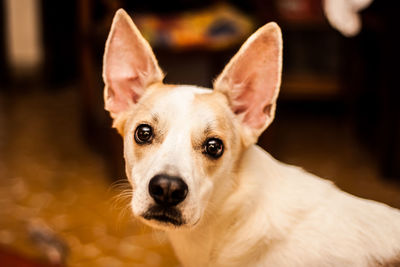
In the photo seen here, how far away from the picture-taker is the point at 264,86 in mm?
1003

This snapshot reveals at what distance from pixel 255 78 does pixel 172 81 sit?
1.70 ft

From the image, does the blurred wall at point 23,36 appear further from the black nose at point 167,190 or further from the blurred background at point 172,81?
the black nose at point 167,190

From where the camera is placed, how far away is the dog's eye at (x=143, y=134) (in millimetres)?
1024

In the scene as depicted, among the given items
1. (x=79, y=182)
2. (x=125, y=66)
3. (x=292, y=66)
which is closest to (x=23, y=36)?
(x=79, y=182)

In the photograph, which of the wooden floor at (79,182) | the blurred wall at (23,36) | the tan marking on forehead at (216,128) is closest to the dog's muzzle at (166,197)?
the tan marking on forehead at (216,128)

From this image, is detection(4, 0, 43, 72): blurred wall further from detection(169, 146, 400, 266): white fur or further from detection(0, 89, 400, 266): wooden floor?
detection(169, 146, 400, 266): white fur

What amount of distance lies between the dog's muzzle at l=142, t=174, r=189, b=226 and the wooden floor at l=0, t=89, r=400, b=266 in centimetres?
24

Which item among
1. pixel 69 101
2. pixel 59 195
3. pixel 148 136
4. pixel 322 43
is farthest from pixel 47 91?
pixel 148 136

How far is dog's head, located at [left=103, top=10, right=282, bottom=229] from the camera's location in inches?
36.1

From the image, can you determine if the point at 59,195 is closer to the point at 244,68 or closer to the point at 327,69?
the point at 244,68

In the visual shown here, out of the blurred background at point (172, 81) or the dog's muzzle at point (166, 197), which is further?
the blurred background at point (172, 81)

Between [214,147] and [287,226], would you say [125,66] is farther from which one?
[287,226]

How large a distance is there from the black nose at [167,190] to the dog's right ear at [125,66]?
29cm

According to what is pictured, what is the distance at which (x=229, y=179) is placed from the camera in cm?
105
